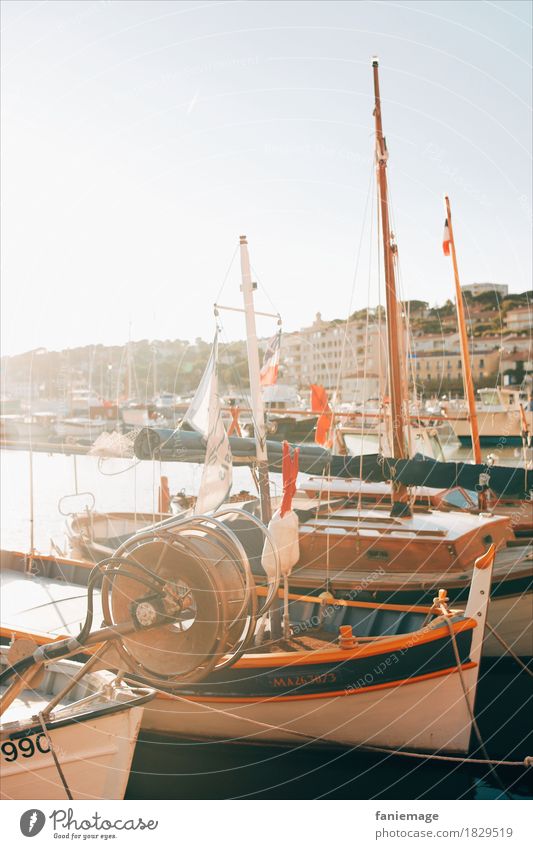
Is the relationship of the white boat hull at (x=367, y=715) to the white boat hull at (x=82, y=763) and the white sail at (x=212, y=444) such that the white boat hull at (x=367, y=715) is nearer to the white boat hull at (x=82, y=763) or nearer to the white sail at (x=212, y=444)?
the white boat hull at (x=82, y=763)

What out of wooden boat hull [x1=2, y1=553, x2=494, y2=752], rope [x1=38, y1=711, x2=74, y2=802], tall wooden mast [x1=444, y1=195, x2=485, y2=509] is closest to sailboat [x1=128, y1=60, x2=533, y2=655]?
wooden boat hull [x1=2, y1=553, x2=494, y2=752]

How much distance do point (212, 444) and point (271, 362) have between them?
1.36m

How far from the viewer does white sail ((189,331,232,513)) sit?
3293 millimetres

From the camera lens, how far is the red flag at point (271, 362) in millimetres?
4516

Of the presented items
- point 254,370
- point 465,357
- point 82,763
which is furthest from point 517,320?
point 82,763

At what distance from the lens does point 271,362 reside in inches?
180

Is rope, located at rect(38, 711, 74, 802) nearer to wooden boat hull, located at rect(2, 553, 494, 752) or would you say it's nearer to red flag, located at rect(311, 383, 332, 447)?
wooden boat hull, located at rect(2, 553, 494, 752)

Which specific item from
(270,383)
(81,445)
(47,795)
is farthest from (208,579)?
(81,445)

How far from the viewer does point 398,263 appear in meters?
6.39

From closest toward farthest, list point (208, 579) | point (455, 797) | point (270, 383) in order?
point (208, 579) → point (455, 797) → point (270, 383)

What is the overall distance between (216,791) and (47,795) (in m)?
1.18

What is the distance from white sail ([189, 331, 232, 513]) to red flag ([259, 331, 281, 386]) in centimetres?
86

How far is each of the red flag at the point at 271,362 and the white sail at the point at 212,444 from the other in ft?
2.81
